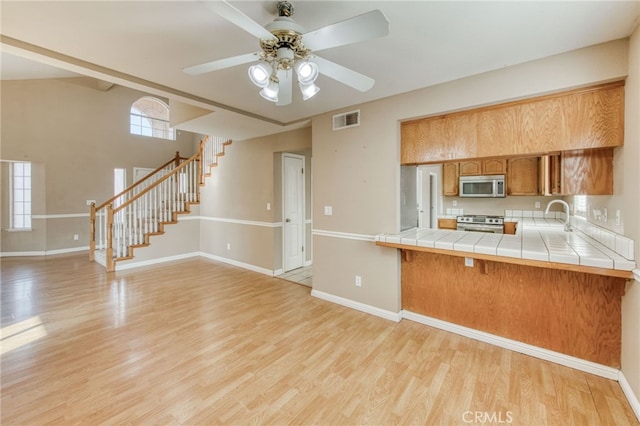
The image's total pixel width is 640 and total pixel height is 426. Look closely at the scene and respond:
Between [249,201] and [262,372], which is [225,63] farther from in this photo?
[249,201]

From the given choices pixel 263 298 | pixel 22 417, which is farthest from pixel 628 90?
pixel 22 417

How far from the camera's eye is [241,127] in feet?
13.5

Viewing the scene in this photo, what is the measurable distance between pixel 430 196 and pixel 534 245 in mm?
3141

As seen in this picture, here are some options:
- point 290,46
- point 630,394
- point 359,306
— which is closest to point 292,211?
point 359,306

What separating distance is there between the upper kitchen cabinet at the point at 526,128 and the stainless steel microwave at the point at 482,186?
7.58 ft

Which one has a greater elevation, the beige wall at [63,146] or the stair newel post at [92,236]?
the beige wall at [63,146]

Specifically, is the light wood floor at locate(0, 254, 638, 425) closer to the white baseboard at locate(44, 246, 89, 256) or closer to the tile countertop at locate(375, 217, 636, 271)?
the tile countertop at locate(375, 217, 636, 271)

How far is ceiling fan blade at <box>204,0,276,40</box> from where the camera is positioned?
3.57 feet

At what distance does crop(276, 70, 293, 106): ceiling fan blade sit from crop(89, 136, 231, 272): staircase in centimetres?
402

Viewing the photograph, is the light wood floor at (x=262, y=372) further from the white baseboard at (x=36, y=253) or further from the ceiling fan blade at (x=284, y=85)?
the white baseboard at (x=36, y=253)

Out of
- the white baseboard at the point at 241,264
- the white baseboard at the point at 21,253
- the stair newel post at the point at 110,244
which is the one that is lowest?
the white baseboard at the point at 241,264

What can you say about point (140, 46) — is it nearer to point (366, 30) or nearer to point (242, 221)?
point (366, 30)

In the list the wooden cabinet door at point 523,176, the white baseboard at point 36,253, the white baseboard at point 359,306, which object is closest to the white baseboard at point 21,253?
the white baseboard at point 36,253

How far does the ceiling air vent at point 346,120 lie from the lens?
322cm
